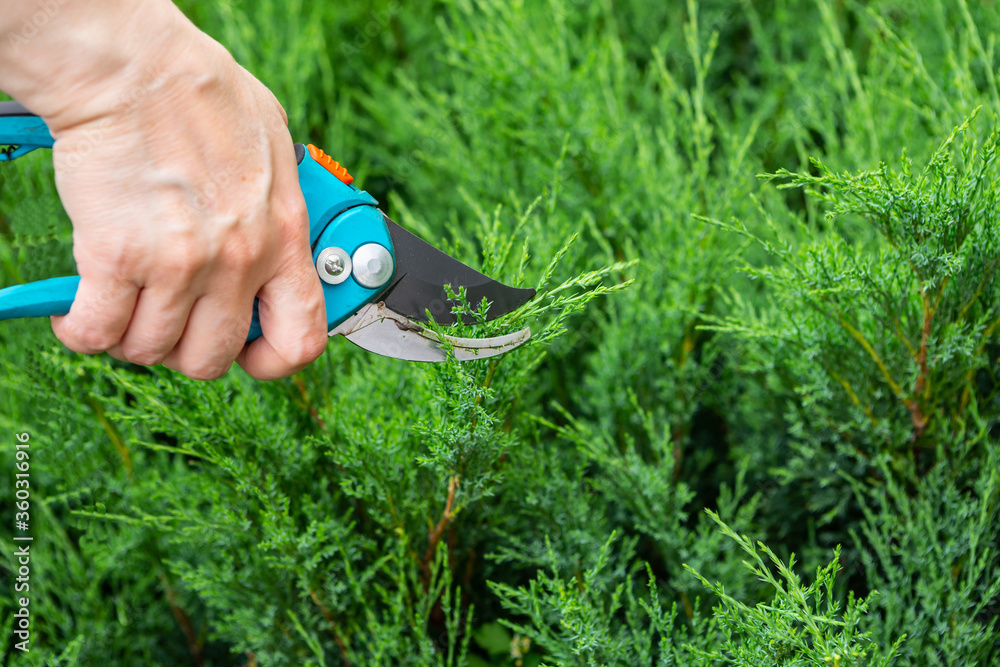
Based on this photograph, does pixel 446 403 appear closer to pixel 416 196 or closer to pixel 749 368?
pixel 749 368

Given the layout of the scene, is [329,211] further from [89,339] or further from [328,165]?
[89,339]

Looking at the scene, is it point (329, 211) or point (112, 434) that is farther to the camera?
point (112, 434)

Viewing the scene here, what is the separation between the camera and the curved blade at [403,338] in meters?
1.47

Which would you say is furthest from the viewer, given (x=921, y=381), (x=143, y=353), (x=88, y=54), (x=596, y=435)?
(x=596, y=435)

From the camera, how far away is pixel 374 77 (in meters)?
3.10

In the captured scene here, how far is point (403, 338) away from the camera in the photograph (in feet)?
4.96

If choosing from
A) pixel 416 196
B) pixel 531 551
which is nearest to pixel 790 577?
pixel 531 551

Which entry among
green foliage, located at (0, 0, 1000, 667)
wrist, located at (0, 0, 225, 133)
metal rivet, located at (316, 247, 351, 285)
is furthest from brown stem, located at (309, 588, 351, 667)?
wrist, located at (0, 0, 225, 133)

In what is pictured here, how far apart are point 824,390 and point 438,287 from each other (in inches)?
39.1

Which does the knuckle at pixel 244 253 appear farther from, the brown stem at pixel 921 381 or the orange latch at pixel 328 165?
the brown stem at pixel 921 381

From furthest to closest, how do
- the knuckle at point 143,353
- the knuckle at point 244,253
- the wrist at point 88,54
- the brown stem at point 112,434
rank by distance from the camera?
the brown stem at point 112,434 → the knuckle at point 143,353 → the knuckle at point 244,253 → the wrist at point 88,54

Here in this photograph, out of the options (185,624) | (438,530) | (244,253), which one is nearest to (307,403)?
(438,530)

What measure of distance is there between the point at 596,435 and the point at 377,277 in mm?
883

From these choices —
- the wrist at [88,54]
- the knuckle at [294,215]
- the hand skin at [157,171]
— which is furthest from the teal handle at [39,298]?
the knuckle at [294,215]
